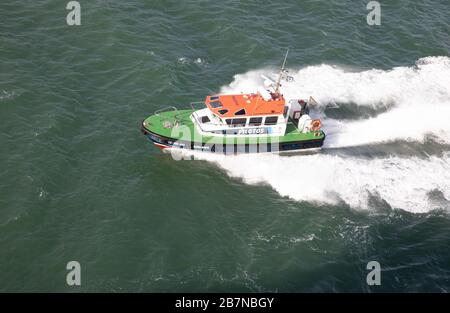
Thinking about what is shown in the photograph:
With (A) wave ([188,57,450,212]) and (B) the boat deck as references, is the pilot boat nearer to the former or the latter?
(B) the boat deck

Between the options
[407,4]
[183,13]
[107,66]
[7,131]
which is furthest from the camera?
[407,4]

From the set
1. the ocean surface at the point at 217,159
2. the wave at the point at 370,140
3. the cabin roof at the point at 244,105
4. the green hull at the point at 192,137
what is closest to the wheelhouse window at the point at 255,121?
the cabin roof at the point at 244,105

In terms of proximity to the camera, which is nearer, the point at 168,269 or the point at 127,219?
the point at 168,269

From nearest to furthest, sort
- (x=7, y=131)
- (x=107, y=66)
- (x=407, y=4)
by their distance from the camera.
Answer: (x=7, y=131) → (x=107, y=66) → (x=407, y=4)

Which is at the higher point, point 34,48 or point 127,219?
point 34,48

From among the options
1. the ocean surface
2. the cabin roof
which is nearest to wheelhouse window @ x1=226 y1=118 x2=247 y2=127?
the cabin roof
